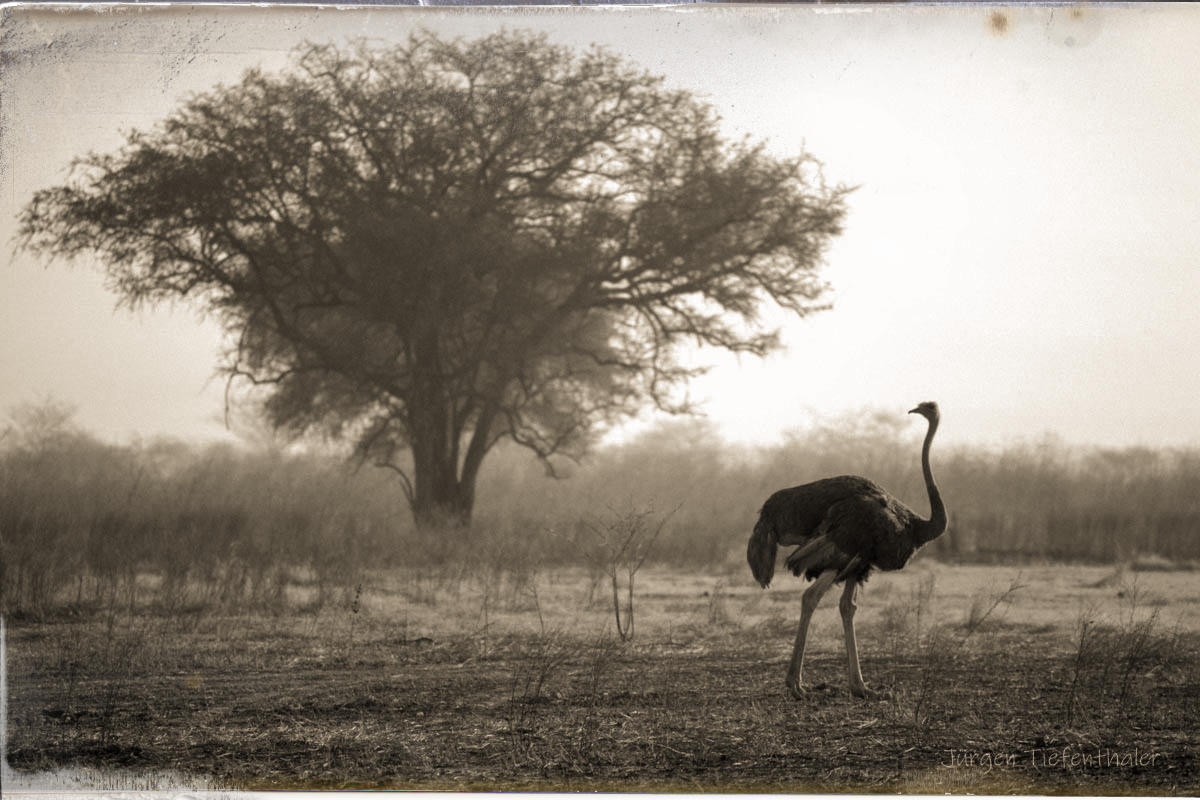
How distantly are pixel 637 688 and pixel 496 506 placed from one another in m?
2.01

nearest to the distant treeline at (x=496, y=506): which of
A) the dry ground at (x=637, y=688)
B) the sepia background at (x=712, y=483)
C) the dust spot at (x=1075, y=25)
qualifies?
the sepia background at (x=712, y=483)

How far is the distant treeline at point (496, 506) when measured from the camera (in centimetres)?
848

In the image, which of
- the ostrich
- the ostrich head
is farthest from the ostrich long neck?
the ostrich head

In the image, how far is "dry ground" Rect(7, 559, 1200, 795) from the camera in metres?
6.72

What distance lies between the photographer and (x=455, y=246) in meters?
8.94

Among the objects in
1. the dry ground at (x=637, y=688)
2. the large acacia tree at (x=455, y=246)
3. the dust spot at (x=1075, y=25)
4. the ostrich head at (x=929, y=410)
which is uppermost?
the dust spot at (x=1075, y=25)

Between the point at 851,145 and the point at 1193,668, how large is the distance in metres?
3.94

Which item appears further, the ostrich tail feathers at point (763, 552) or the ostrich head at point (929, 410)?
the ostrich head at point (929, 410)

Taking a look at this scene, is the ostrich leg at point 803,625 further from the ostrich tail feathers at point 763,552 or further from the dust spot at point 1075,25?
the dust spot at point 1075,25

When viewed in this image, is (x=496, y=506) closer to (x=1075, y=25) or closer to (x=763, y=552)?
(x=763, y=552)

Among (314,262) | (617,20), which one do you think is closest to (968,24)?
(617,20)

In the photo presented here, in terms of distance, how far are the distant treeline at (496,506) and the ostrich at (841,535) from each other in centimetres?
123

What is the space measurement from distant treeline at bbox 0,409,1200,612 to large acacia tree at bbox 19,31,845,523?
0.31 metres

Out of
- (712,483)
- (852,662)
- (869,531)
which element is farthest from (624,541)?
(869,531)
